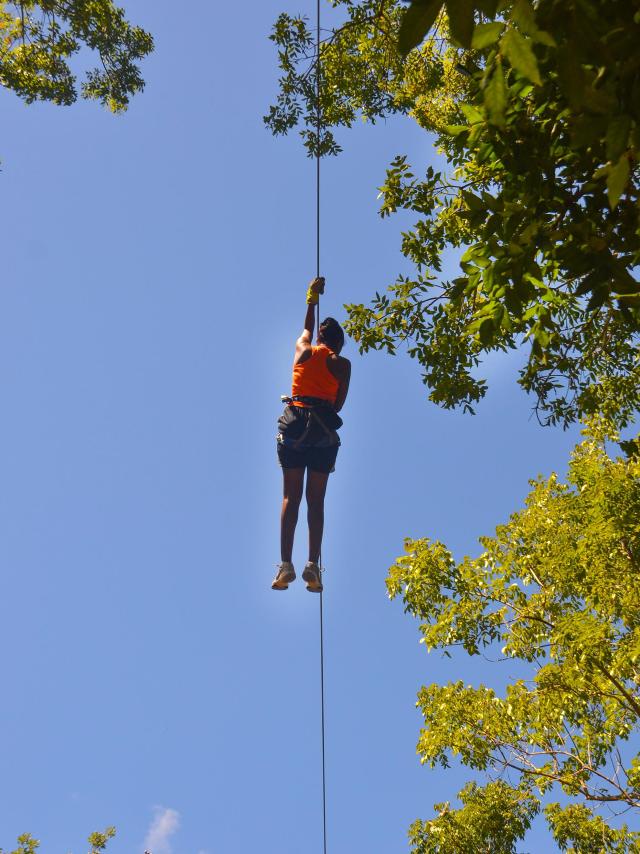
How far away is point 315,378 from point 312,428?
46 centimetres

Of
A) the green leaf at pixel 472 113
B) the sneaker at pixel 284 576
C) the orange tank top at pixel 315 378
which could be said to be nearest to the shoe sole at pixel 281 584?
the sneaker at pixel 284 576

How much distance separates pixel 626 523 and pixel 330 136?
5.13m

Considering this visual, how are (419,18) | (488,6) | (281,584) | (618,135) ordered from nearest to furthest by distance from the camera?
1. (419,18)
2. (488,6)
3. (618,135)
4. (281,584)

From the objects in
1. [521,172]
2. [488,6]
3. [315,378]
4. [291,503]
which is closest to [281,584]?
[291,503]

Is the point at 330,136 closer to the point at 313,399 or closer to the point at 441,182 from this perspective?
the point at 441,182

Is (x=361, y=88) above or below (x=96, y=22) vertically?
below

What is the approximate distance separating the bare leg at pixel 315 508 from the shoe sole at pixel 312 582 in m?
0.15

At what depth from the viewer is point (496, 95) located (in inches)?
83.5

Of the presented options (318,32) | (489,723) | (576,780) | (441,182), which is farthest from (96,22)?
(576,780)

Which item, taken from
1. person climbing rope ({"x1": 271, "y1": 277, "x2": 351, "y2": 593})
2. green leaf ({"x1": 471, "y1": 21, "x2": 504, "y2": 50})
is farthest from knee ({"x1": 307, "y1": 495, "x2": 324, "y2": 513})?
green leaf ({"x1": 471, "y1": 21, "x2": 504, "y2": 50})

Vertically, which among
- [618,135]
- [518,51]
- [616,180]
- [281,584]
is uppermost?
[281,584]

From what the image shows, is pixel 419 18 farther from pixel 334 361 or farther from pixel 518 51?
pixel 334 361

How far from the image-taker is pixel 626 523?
7.91 metres

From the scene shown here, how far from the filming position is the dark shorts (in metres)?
7.15
